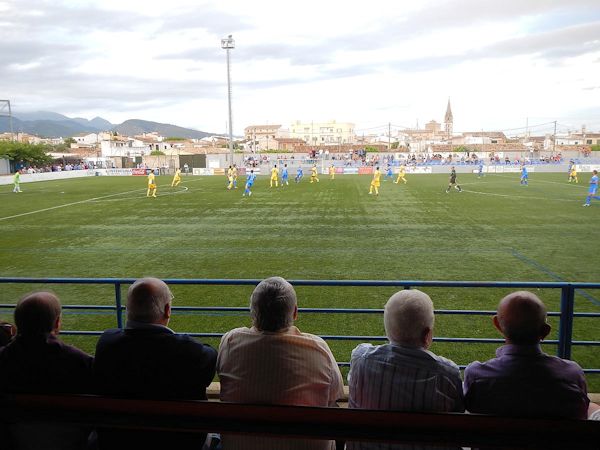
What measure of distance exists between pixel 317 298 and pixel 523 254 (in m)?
6.62

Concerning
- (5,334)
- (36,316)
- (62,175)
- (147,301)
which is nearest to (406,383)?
(147,301)

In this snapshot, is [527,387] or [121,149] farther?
[121,149]

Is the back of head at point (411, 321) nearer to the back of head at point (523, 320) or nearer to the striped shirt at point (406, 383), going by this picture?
the striped shirt at point (406, 383)

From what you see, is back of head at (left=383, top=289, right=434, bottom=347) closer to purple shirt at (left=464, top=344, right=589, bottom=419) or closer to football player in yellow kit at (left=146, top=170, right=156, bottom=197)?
purple shirt at (left=464, top=344, right=589, bottom=419)

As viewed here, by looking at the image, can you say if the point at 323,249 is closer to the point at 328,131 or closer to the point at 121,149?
the point at 121,149

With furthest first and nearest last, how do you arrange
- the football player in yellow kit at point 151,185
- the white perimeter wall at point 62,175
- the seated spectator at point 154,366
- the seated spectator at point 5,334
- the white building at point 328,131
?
the white building at point 328,131 → the white perimeter wall at point 62,175 → the football player in yellow kit at point 151,185 → the seated spectator at point 5,334 → the seated spectator at point 154,366

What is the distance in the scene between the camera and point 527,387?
2.41 meters

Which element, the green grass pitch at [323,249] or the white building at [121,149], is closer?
the green grass pitch at [323,249]

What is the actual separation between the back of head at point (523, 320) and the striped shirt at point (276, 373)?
966mm

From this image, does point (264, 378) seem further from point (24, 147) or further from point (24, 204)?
point (24, 147)

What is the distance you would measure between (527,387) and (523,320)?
0.38m

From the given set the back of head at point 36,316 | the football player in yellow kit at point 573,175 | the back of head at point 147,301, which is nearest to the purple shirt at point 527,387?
the back of head at point 147,301

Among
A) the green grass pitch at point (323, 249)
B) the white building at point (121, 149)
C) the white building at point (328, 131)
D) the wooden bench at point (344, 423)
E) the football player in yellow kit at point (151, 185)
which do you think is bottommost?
→ the green grass pitch at point (323, 249)

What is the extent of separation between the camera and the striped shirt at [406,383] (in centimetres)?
246
